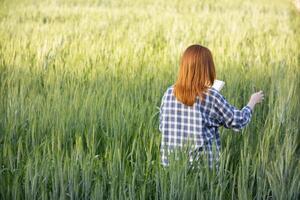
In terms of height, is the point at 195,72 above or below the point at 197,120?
above

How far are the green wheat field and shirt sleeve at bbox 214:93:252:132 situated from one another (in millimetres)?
79

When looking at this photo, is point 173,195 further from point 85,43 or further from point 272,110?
point 85,43

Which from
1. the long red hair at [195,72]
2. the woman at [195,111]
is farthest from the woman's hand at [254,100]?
the long red hair at [195,72]

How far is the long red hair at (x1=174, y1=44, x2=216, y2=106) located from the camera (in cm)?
193

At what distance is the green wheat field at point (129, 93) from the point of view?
73.6 inches

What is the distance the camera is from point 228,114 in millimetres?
1985

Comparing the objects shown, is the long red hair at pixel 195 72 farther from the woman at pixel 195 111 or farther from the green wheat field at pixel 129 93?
the green wheat field at pixel 129 93

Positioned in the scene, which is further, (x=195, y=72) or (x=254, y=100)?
(x=254, y=100)

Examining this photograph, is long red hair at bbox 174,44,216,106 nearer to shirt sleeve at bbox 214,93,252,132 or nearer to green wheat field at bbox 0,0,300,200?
shirt sleeve at bbox 214,93,252,132

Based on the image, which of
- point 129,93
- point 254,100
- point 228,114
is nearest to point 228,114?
point 228,114

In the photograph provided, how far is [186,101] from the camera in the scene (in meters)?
1.97

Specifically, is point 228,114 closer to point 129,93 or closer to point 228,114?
point 228,114

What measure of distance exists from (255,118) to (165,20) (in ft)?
4.41

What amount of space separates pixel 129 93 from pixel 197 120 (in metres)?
0.62
